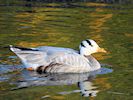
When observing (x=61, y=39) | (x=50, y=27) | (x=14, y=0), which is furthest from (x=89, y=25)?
(x=14, y=0)

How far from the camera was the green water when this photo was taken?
12297 mm

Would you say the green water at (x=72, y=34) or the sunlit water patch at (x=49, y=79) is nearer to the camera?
the green water at (x=72, y=34)

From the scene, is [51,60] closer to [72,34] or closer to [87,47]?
[87,47]

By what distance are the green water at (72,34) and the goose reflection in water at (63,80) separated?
6.6 inches

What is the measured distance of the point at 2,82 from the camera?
12.8 m

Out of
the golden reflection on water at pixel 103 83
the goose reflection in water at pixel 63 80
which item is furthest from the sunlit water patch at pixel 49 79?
the golden reflection on water at pixel 103 83

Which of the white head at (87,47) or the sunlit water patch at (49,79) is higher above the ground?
the white head at (87,47)

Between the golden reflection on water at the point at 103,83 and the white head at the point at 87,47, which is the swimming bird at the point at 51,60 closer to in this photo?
the white head at the point at 87,47

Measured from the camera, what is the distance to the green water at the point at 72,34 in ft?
40.3

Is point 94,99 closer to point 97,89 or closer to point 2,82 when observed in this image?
point 97,89

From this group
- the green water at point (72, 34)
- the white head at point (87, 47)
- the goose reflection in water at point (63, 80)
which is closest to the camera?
the green water at point (72, 34)

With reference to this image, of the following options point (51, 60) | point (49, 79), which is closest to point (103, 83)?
point (49, 79)

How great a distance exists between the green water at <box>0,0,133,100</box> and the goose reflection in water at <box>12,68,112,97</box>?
0.55ft

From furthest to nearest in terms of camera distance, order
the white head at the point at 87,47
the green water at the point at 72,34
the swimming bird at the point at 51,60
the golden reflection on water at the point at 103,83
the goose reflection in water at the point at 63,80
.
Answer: the white head at the point at 87,47, the swimming bird at the point at 51,60, the golden reflection on water at the point at 103,83, the goose reflection in water at the point at 63,80, the green water at the point at 72,34
